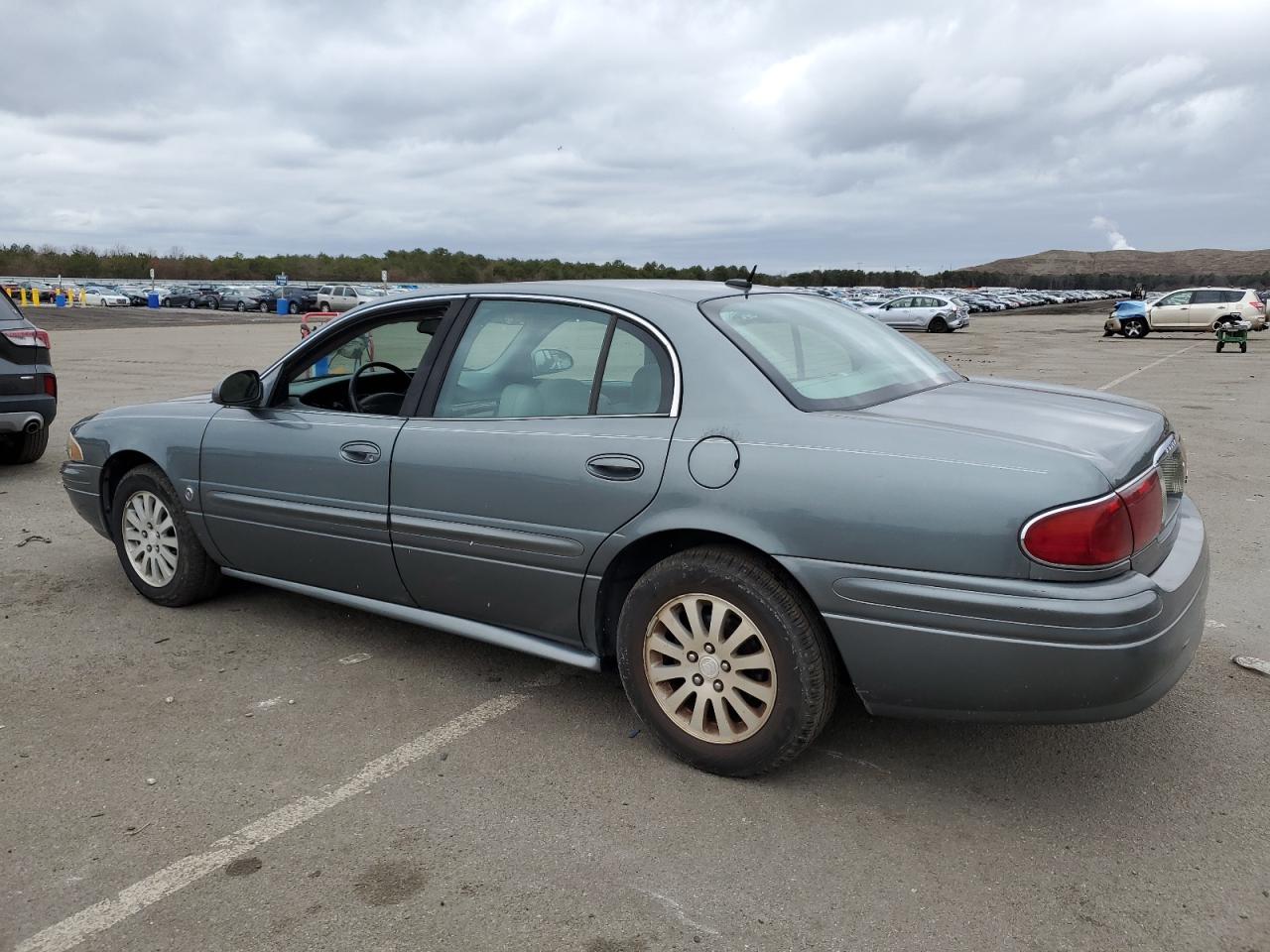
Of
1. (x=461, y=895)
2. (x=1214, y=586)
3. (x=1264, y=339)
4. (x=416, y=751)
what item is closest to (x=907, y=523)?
(x=461, y=895)

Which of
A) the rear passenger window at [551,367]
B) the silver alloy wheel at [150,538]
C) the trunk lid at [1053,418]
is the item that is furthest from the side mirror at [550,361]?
the silver alloy wheel at [150,538]

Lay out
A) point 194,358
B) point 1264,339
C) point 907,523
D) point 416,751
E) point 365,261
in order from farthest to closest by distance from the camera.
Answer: point 365,261, point 1264,339, point 194,358, point 416,751, point 907,523

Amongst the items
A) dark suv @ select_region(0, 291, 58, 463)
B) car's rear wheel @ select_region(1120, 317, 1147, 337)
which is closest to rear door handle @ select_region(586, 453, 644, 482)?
dark suv @ select_region(0, 291, 58, 463)

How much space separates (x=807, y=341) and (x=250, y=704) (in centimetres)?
245

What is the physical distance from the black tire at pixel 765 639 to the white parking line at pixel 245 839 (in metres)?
0.80

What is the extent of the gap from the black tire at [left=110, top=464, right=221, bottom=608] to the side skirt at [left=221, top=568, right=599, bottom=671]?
0.47 metres

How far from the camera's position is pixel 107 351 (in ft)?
81.3

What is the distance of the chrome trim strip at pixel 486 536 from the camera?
138 inches

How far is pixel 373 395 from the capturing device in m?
4.51

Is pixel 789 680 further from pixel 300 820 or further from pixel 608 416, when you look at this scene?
pixel 300 820

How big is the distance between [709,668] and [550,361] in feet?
4.11

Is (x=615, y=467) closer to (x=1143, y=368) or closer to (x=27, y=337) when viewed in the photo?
(x=27, y=337)

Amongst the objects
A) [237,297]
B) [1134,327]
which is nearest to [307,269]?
[237,297]

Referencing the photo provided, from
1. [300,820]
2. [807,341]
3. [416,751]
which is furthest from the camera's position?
[807,341]
